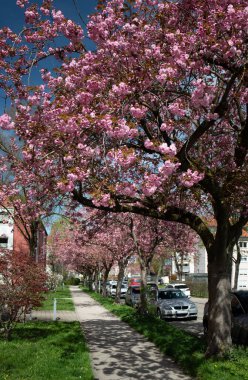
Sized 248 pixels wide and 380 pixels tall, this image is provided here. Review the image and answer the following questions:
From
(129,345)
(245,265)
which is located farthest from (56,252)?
(129,345)

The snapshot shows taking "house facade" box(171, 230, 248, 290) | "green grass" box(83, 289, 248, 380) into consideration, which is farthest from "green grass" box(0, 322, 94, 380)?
"house facade" box(171, 230, 248, 290)

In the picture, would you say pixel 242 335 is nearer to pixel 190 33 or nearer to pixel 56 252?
pixel 190 33

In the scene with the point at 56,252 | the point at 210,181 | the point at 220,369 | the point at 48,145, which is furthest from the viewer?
the point at 56,252

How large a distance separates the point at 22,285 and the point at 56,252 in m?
52.1

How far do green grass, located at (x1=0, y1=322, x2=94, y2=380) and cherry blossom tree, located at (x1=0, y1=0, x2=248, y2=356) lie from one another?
285 cm

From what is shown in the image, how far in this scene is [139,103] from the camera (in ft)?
28.2

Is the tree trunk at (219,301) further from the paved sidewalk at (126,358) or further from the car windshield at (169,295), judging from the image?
the car windshield at (169,295)

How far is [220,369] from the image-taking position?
8.21 meters

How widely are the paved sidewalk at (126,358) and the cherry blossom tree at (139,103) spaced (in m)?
1.22

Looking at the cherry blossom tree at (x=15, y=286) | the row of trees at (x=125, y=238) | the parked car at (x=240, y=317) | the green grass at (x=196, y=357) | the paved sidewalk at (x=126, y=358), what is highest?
the row of trees at (x=125, y=238)

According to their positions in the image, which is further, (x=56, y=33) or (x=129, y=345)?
(x=129, y=345)

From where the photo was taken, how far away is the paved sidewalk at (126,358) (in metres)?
8.64

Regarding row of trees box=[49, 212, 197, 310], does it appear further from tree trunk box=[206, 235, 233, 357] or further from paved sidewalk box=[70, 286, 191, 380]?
tree trunk box=[206, 235, 233, 357]

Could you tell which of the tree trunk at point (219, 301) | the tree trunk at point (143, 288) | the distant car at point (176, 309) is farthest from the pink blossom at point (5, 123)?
the distant car at point (176, 309)
